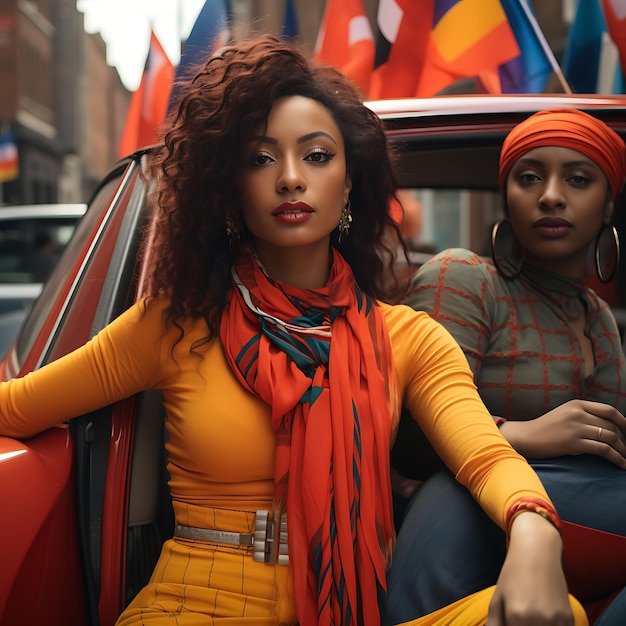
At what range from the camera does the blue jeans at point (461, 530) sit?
1.62 metres

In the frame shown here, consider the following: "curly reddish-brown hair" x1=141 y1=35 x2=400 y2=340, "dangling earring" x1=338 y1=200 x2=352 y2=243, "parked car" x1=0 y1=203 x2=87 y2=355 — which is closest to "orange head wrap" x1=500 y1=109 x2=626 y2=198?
"curly reddish-brown hair" x1=141 y1=35 x2=400 y2=340

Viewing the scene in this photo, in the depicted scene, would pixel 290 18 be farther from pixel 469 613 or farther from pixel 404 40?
pixel 469 613

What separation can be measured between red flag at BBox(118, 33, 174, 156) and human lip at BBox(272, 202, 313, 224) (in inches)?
111

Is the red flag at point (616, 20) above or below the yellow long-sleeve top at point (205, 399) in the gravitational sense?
above

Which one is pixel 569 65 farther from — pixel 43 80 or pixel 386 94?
pixel 43 80

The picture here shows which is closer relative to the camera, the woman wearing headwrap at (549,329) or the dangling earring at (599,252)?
the woman wearing headwrap at (549,329)

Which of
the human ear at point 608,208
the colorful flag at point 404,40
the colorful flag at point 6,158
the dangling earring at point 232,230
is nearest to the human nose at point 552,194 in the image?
the human ear at point 608,208

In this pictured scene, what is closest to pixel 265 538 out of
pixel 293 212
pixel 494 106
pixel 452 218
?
pixel 293 212

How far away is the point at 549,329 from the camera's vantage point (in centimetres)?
209

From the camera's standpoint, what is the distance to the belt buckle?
1.69 m

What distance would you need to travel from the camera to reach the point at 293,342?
176 cm

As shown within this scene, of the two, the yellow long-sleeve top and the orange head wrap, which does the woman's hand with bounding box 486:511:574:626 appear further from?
the orange head wrap

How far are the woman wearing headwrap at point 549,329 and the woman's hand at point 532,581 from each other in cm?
25

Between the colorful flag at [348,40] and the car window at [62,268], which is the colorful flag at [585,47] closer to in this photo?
the colorful flag at [348,40]
